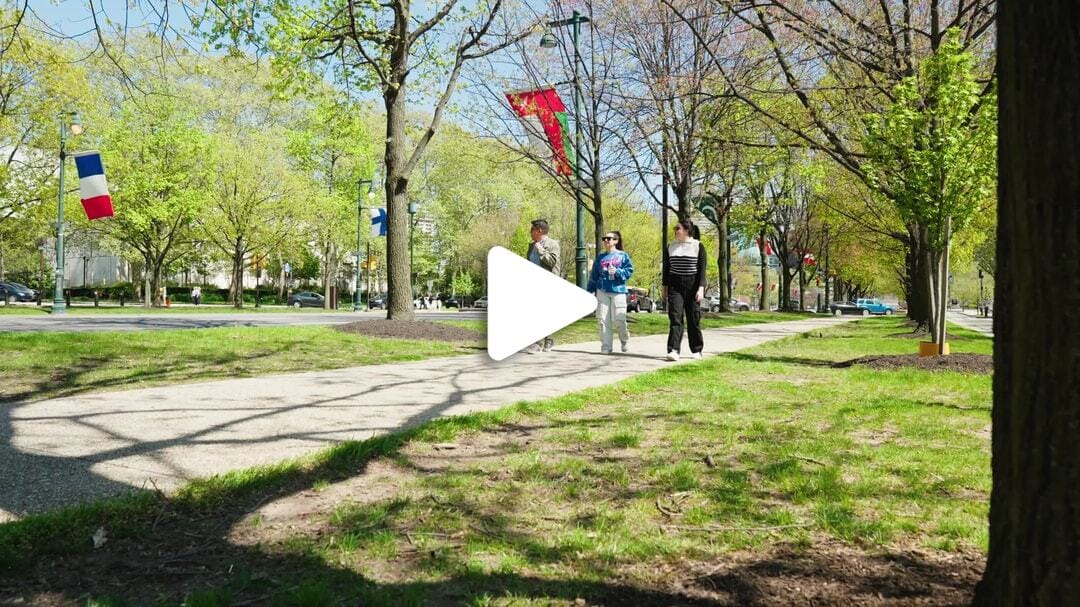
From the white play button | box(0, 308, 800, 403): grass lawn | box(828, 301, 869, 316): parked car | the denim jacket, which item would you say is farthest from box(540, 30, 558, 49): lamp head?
box(828, 301, 869, 316): parked car

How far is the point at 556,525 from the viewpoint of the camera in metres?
2.89

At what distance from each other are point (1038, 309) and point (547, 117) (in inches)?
730

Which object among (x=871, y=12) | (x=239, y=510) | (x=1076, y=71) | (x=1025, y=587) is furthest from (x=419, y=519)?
(x=871, y=12)

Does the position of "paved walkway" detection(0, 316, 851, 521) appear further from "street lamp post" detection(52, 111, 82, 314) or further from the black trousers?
"street lamp post" detection(52, 111, 82, 314)

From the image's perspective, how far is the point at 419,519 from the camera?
2.94 metres

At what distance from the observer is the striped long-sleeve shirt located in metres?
8.58

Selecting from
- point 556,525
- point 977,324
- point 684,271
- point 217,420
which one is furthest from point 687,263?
point 977,324

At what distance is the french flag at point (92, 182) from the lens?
23.3 metres

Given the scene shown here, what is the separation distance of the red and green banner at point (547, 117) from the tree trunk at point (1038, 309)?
1768 cm

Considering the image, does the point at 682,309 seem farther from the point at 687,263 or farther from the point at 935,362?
the point at 935,362

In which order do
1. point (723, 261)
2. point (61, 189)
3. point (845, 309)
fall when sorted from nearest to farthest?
point (61, 189)
point (723, 261)
point (845, 309)

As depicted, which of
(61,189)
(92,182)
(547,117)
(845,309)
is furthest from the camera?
(845,309)

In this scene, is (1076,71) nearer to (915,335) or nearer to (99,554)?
(99,554)

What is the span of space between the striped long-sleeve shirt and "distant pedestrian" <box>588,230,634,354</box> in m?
0.54
